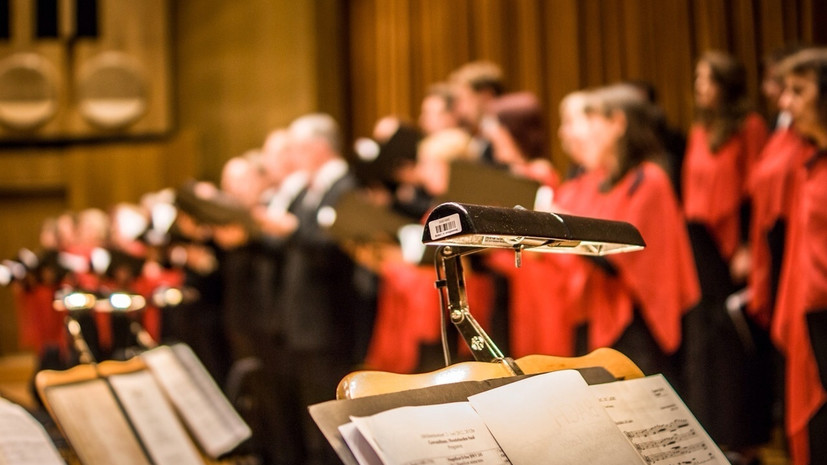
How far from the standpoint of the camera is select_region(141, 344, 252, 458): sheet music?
8.55 ft

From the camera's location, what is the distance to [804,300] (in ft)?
10.2

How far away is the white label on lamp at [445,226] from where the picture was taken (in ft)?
4.60

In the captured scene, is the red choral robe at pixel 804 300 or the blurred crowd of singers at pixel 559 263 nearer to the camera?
the red choral robe at pixel 804 300

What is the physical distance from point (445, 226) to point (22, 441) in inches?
36.4

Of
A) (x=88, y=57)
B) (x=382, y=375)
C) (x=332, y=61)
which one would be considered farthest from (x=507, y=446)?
(x=88, y=57)

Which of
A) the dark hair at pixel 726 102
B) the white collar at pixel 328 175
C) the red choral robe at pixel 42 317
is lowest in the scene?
the red choral robe at pixel 42 317

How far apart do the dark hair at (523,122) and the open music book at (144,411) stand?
6.75 ft

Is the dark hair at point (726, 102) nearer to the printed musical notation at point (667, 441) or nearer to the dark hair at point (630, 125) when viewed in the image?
the dark hair at point (630, 125)

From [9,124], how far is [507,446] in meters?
10.2

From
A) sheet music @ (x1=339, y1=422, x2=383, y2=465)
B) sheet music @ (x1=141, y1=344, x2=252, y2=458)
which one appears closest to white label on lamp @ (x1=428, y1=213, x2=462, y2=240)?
sheet music @ (x1=339, y1=422, x2=383, y2=465)

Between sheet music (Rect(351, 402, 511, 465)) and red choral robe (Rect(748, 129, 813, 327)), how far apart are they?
103 inches

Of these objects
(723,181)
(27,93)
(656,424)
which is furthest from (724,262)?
(27,93)

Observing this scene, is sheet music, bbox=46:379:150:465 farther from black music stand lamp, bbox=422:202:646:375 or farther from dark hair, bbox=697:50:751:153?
dark hair, bbox=697:50:751:153

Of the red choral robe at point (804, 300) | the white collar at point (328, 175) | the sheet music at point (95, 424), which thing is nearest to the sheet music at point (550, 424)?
the sheet music at point (95, 424)
